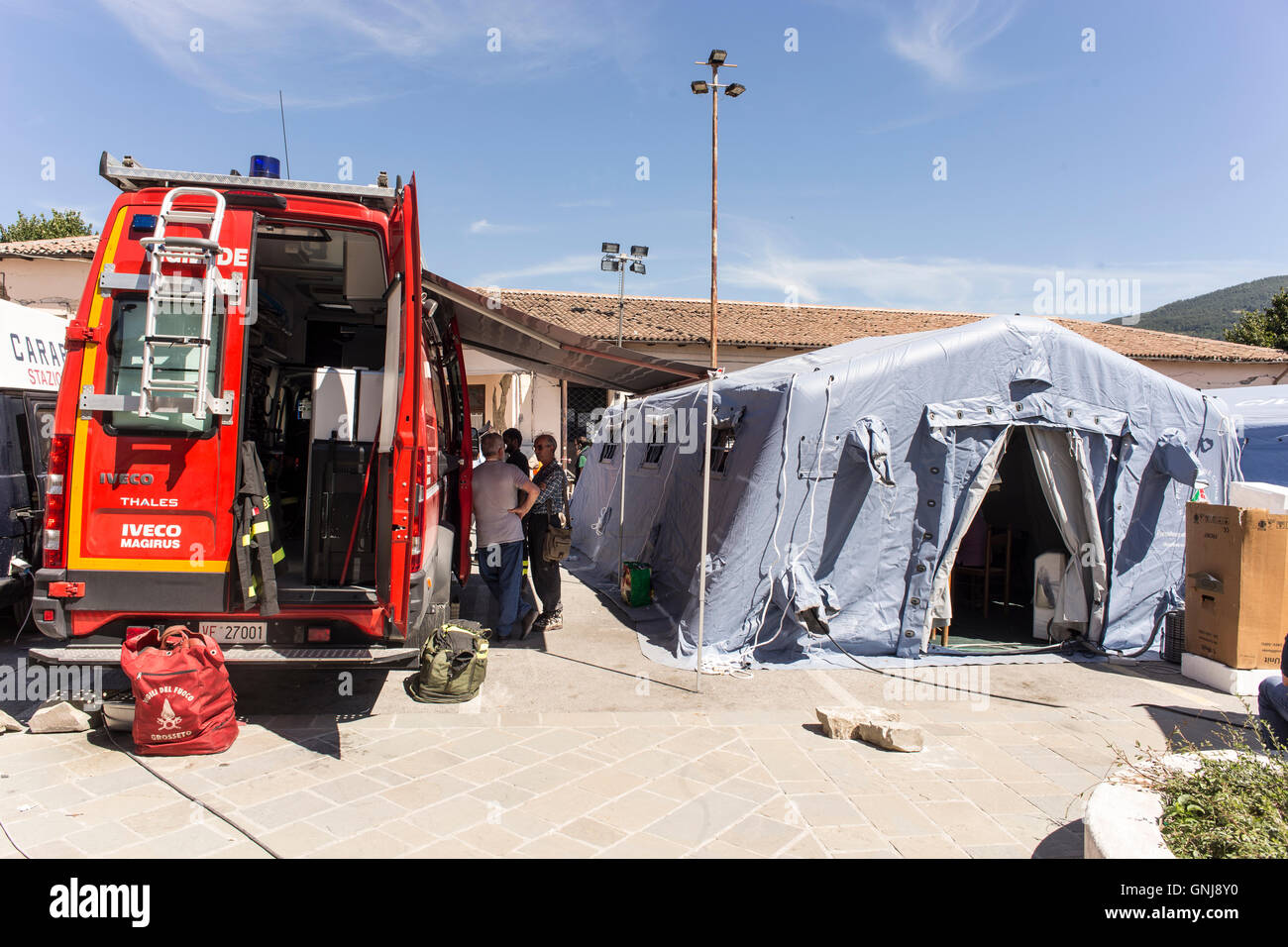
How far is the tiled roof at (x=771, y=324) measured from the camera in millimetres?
22422

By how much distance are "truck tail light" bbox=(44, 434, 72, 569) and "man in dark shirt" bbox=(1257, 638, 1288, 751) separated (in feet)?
20.1

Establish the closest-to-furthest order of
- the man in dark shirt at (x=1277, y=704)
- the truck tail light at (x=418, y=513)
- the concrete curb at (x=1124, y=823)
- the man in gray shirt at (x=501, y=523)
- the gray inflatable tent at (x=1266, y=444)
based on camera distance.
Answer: the concrete curb at (x=1124, y=823) < the man in dark shirt at (x=1277, y=704) < the truck tail light at (x=418, y=513) < the man in gray shirt at (x=501, y=523) < the gray inflatable tent at (x=1266, y=444)

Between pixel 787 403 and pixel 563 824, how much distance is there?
12.5 feet

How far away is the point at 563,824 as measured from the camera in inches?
139

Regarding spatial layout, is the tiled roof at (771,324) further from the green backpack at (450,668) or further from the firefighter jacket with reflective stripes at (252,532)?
the firefighter jacket with reflective stripes at (252,532)

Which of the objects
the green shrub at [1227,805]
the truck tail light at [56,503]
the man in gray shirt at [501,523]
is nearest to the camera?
the green shrub at [1227,805]

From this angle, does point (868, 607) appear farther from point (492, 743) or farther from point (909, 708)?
point (492, 743)

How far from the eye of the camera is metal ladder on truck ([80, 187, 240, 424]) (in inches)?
157

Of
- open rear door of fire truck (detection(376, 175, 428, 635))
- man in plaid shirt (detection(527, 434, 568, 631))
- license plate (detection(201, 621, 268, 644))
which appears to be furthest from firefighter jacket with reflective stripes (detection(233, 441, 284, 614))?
man in plaid shirt (detection(527, 434, 568, 631))

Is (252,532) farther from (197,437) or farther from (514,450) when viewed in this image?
(514,450)

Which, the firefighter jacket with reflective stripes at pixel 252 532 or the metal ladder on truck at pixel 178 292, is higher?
the metal ladder on truck at pixel 178 292

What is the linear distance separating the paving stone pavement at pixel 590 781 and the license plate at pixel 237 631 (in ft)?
1.92

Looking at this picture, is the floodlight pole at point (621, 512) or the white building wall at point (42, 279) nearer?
the floodlight pole at point (621, 512)

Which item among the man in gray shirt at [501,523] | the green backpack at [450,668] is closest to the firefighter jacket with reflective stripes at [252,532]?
the green backpack at [450,668]
